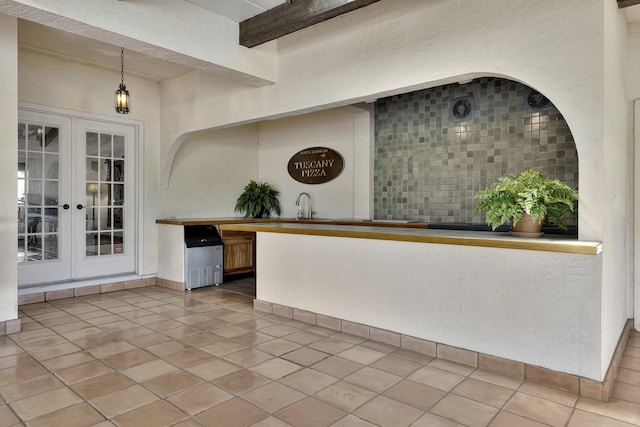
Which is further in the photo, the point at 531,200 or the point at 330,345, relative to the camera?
the point at 330,345

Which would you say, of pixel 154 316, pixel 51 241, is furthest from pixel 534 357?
pixel 51 241

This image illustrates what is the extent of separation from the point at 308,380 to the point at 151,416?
3.04 feet

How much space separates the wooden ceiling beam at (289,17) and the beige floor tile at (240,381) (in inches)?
106

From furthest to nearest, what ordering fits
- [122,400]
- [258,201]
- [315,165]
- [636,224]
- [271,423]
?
[258,201] → [315,165] → [636,224] → [122,400] → [271,423]

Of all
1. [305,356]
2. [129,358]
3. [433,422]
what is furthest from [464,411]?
[129,358]

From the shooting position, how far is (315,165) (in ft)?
20.0

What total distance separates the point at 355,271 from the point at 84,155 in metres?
3.77

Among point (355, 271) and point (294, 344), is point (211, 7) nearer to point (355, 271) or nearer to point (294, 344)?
point (355, 271)

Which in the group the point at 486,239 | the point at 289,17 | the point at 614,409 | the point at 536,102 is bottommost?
the point at 614,409

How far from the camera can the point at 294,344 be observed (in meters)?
3.24

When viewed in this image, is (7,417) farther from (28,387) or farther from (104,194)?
(104,194)


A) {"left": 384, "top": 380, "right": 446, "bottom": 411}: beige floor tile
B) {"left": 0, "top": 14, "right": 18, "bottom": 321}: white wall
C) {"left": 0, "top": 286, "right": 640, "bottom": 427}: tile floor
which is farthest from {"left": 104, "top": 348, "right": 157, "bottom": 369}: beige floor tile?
{"left": 384, "top": 380, "right": 446, "bottom": 411}: beige floor tile

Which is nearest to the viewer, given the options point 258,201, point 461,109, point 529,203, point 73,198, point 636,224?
point 529,203

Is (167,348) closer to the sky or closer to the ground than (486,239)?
closer to the ground
